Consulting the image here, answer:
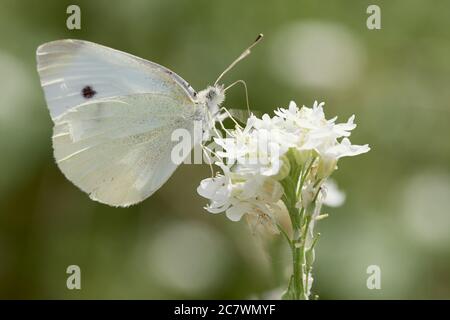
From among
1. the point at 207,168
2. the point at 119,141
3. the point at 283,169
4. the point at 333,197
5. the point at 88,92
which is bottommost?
the point at 283,169

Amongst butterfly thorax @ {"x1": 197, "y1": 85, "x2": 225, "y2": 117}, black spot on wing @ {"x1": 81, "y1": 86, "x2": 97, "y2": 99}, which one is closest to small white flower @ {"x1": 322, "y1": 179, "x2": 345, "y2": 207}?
butterfly thorax @ {"x1": 197, "y1": 85, "x2": 225, "y2": 117}

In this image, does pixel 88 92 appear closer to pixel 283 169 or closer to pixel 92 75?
pixel 92 75

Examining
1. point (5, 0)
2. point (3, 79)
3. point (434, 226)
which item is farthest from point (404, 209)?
point (5, 0)

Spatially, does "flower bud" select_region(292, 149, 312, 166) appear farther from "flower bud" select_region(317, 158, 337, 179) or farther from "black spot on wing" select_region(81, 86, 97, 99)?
"black spot on wing" select_region(81, 86, 97, 99)

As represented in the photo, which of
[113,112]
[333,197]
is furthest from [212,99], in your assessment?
[333,197]

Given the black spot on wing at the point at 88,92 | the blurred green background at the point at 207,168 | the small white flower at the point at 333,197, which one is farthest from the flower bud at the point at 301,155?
the blurred green background at the point at 207,168

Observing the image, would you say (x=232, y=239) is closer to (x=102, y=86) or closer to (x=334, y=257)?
(x=334, y=257)
